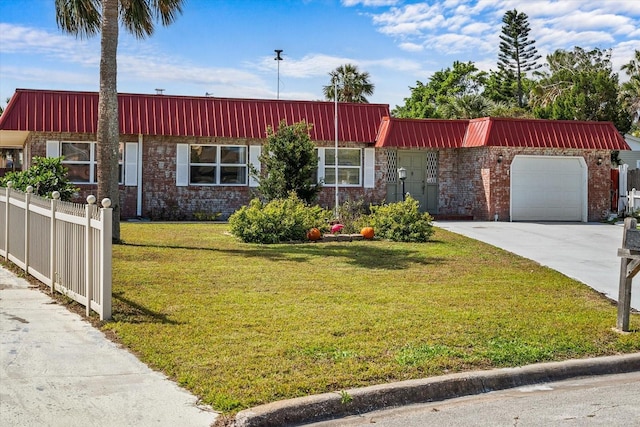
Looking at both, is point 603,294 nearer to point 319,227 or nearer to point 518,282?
point 518,282

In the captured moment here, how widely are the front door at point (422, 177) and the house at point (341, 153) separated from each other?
4 cm

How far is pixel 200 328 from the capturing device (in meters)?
8.30

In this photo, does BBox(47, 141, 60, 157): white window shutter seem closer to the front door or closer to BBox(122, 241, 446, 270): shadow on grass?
BBox(122, 241, 446, 270): shadow on grass

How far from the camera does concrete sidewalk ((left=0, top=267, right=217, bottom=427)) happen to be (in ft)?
18.5

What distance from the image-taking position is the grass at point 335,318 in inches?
267

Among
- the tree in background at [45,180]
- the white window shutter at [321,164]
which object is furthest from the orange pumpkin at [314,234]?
the white window shutter at [321,164]

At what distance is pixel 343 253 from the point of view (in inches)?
602

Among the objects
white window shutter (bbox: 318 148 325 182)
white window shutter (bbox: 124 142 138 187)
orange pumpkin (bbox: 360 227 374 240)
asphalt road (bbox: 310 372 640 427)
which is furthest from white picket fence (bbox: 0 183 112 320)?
white window shutter (bbox: 318 148 325 182)

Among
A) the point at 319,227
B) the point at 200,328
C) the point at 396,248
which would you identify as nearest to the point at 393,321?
the point at 200,328

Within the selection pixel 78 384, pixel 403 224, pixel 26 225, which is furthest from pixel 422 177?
pixel 78 384

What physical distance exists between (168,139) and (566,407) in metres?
20.3

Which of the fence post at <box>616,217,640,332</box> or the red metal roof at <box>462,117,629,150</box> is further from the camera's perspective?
the red metal roof at <box>462,117,629,150</box>

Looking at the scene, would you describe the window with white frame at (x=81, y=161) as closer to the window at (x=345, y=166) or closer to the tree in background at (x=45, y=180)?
the tree in background at (x=45, y=180)

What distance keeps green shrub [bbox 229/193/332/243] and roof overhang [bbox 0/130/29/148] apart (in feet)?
33.6
